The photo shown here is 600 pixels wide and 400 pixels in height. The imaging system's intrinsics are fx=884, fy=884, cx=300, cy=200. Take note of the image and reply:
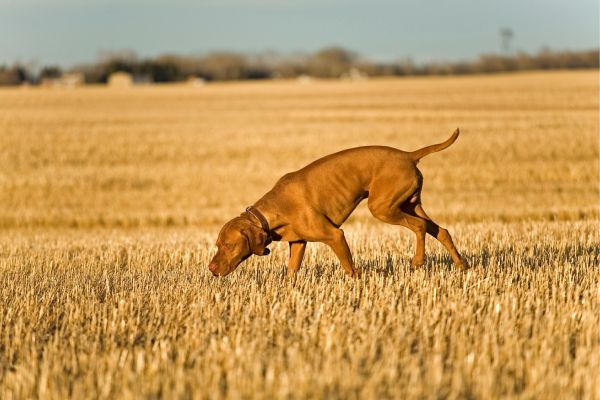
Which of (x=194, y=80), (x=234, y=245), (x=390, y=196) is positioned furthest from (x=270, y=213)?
(x=194, y=80)

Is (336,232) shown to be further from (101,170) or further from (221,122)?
(221,122)

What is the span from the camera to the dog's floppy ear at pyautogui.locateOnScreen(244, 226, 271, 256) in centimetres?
716

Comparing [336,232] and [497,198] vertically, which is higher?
[336,232]

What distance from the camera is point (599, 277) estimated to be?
24.0 ft

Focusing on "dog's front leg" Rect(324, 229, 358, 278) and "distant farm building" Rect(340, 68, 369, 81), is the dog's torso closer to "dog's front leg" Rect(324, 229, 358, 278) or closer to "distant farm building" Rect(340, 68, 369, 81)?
"dog's front leg" Rect(324, 229, 358, 278)

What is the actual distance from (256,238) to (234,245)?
188mm

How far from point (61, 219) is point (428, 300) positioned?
521 inches

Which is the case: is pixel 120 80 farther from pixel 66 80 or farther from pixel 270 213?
pixel 270 213

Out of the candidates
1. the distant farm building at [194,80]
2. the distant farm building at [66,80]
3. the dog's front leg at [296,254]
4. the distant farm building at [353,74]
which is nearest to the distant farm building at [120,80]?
the distant farm building at [66,80]

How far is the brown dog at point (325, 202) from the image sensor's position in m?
7.18

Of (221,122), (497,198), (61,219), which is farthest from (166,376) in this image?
(221,122)

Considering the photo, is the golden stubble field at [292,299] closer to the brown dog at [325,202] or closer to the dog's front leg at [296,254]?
the dog's front leg at [296,254]

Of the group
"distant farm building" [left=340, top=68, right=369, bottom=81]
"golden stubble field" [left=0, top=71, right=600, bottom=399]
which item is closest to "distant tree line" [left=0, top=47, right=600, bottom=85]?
"distant farm building" [left=340, top=68, right=369, bottom=81]

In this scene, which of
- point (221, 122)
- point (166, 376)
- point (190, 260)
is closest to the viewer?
point (166, 376)
